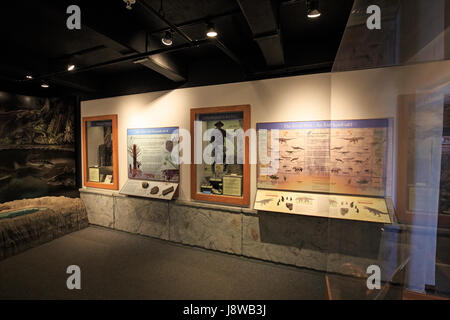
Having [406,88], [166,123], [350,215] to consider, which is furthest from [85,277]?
[406,88]

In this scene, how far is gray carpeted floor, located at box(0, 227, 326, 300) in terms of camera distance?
7.76ft

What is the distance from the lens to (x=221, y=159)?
3.55 m

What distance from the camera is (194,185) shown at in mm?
3496

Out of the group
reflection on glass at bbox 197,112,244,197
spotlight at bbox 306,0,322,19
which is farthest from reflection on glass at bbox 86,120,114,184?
spotlight at bbox 306,0,322,19

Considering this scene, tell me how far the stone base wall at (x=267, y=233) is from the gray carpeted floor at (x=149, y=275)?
0.59ft

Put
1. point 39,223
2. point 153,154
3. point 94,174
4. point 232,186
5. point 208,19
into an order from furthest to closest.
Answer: point 94,174
point 153,154
point 39,223
point 232,186
point 208,19

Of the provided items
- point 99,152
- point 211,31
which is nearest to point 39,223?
point 99,152

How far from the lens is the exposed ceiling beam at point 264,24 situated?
188 centimetres

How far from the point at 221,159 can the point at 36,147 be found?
12.7 ft

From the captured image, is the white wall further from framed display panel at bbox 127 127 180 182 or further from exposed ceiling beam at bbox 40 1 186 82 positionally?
exposed ceiling beam at bbox 40 1 186 82

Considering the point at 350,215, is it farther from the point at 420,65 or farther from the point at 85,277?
the point at 85,277

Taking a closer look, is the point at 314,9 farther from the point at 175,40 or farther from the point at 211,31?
the point at 175,40

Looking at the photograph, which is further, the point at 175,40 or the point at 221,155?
the point at 221,155

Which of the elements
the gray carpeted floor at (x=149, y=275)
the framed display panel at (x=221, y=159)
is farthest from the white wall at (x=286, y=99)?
the gray carpeted floor at (x=149, y=275)
